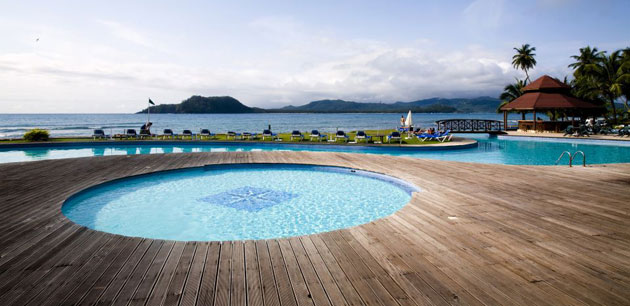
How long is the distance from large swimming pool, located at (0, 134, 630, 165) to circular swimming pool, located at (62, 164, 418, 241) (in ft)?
21.0

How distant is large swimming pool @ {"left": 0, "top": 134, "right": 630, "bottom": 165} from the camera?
41.8 ft

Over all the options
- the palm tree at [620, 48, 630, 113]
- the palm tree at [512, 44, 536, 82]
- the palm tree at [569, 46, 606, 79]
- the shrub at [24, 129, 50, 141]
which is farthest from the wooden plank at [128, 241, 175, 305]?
the palm tree at [512, 44, 536, 82]

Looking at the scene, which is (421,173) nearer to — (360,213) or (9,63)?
(360,213)

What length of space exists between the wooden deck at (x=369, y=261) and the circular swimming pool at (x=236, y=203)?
1.16m

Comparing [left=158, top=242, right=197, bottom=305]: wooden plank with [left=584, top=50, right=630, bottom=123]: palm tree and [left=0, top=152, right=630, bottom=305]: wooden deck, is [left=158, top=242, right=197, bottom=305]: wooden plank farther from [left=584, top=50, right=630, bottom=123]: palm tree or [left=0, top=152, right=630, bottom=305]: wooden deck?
[left=584, top=50, right=630, bottom=123]: palm tree

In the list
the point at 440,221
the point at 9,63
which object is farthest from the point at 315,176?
the point at 9,63

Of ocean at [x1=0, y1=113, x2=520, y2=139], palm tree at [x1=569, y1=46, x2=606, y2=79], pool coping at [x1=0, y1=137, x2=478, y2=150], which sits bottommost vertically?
pool coping at [x1=0, y1=137, x2=478, y2=150]

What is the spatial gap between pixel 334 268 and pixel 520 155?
14.2 m

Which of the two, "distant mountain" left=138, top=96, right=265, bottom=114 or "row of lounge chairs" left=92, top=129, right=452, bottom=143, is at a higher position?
"distant mountain" left=138, top=96, right=265, bottom=114

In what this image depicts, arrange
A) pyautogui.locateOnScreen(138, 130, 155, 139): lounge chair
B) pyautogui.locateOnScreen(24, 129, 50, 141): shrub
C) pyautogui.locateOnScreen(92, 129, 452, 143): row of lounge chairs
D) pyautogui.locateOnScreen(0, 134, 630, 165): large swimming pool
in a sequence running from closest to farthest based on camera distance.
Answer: pyautogui.locateOnScreen(0, 134, 630, 165): large swimming pool → pyautogui.locateOnScreen(24, 129, 50, 141): shrub → pyautogui.locateOnScreen(92, 129, 452, 143): row of lounge chairs → pyautogui.locateOnScreen(138, 130, 155, 139): lounge chair

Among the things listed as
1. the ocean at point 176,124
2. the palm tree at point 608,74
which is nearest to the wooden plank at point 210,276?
Answer: the ocean at point 176,124

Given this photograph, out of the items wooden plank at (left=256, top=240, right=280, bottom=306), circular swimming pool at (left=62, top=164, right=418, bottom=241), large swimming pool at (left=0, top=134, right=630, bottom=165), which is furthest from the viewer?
large swimming pool at (left=0, top=134, right=630, bottom=165)

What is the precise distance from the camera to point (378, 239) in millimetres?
3566

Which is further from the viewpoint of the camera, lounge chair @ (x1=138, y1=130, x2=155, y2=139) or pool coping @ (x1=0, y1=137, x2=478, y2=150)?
lounge chair @ (x1=138, y1=130, x2=155, y2=139)
